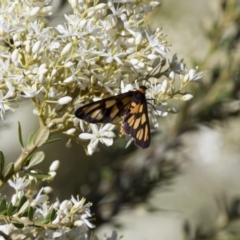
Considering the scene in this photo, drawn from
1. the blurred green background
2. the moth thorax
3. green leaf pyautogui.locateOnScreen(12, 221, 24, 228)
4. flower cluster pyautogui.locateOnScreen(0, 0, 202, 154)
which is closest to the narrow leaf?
green leaf pyautogui.locateOnScreen(12, 221, 24, 228)

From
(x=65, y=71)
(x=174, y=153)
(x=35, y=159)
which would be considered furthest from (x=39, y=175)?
(x=174, y=153)

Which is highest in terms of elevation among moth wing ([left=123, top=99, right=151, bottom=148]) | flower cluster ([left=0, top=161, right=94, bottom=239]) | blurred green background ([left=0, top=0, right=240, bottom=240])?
moth wing ([left=123, top=99, right=151, bottom=148])

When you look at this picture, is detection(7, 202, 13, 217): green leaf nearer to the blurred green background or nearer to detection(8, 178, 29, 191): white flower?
detection(8, 178, 29, 191): white flower

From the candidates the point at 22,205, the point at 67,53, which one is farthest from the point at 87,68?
the point at 22,205

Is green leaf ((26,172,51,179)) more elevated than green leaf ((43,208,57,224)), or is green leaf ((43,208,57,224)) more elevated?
green leaf ((26,172,51,179))

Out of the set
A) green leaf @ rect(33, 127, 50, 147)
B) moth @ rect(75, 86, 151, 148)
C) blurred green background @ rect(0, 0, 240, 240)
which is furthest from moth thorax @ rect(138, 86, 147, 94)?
blurred green background @ rect(0, 0, 240, 240)

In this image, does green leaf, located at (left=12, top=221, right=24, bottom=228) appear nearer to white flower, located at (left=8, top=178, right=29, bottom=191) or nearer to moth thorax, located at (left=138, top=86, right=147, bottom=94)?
white flower, located at (left=8, top=178, right=29, bottom=191)

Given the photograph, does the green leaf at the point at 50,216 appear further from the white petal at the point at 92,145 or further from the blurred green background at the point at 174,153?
the blurred green background at the point at 174,153

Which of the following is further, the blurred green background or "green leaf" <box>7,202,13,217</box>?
the blurred green background

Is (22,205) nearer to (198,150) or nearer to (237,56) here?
(237,56)
